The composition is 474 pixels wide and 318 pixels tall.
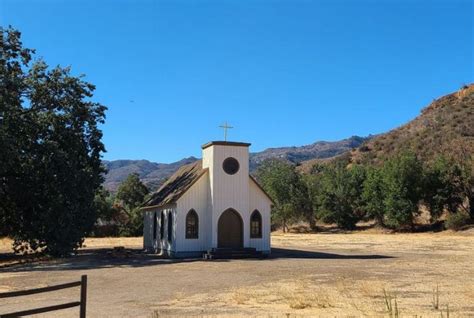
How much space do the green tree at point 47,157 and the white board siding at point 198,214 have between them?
5618 mm

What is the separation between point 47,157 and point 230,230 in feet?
37.8

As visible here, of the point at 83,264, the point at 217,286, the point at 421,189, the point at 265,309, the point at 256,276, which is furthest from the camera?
the point at 421,189

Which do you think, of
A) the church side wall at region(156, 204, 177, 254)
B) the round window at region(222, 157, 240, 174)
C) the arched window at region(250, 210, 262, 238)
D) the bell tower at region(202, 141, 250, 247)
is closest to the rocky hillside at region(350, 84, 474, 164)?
the arched window at region(250, 210, 262, 238)

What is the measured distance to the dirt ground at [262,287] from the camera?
12578mm

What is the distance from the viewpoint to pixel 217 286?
56.2 feet

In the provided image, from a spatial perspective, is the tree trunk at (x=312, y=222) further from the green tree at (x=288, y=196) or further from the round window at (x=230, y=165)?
the round window at (x=230, y=165)

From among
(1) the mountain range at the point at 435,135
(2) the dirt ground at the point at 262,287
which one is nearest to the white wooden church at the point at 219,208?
(2) the dirt ground at the point at 262,287

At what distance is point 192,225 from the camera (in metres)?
31.0

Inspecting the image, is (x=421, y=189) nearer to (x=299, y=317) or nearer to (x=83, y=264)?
(x=83, y=264)

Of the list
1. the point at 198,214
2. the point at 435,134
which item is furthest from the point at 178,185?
the point at 435,134

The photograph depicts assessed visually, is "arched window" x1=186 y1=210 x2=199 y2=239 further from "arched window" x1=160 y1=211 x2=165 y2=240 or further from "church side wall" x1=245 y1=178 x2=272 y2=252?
"arched window" x1=160 y1=211 x2=165 y2=240

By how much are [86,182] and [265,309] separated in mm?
20875

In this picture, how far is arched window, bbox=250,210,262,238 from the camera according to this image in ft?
104

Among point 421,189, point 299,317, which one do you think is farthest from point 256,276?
point 421,189
